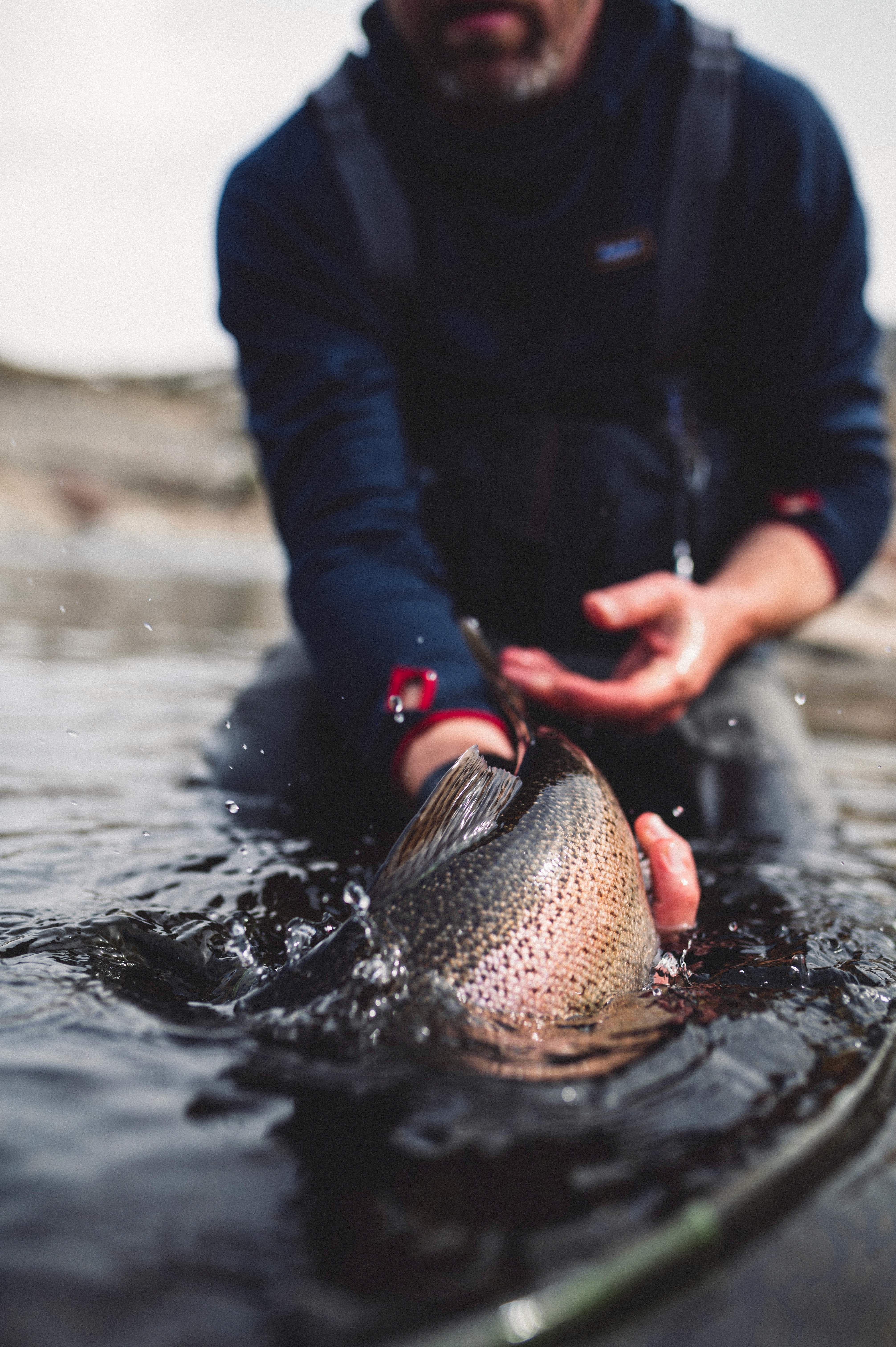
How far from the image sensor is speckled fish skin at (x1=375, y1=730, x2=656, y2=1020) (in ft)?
4.67

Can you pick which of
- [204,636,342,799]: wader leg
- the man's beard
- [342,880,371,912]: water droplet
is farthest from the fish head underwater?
the man's beard

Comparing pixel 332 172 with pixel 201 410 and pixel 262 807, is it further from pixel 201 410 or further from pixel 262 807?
pixel 201 410

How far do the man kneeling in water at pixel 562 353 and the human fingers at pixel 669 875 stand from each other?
70 centimetres

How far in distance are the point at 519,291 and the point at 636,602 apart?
3.89 ft

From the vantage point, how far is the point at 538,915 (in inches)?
60.1

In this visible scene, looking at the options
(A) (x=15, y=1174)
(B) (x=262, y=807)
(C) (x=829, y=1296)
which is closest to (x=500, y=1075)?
(C) (x=829, y=1296)

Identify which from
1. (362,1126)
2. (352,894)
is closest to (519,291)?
(352,894)

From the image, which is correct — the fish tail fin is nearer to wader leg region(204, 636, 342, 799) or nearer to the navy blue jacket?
the navy blue jacket

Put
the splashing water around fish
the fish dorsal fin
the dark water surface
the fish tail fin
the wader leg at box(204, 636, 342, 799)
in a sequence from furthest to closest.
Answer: the wader leg at box(204, 636, 342, 799)
the fish tail fin
the fish dorsal fin
the splashing water around fish
the dark water surface

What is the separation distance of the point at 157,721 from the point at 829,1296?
3.57m

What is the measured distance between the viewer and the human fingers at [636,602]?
224cm

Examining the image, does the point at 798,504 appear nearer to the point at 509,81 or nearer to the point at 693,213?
the point at 693,213

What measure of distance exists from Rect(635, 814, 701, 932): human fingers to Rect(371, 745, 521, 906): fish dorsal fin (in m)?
0.34

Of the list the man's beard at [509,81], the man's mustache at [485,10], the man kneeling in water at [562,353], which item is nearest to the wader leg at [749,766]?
the man kneeling in water at [562,353]
